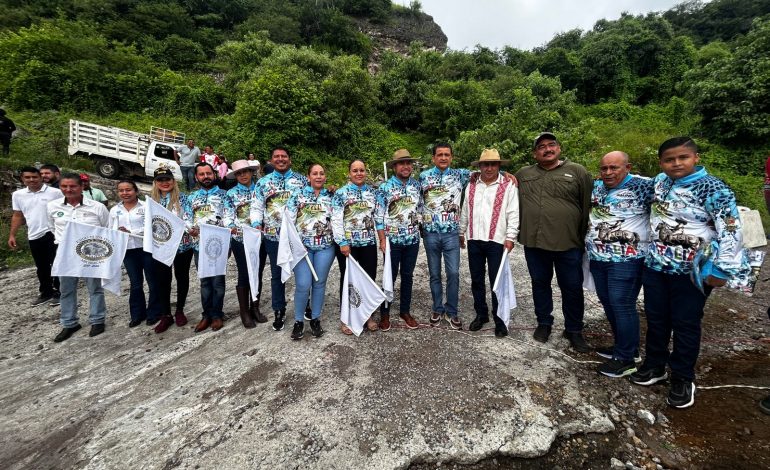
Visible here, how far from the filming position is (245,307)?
4.31 metres

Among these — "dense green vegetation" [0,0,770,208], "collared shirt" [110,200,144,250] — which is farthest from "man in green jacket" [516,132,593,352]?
"dense green vegetation" [0,0,770,208]

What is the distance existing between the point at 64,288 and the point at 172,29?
32143 millimetres

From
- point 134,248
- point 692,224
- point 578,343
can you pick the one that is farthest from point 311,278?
point 692,224

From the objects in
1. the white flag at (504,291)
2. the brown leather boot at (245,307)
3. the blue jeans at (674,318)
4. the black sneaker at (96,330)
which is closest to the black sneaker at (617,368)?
the blue jeans at (674,318)

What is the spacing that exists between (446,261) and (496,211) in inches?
32.9

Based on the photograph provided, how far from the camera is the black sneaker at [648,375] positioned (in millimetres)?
2939

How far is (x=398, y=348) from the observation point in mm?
3564

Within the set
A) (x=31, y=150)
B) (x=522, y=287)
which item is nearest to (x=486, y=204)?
(x=522, y=287)

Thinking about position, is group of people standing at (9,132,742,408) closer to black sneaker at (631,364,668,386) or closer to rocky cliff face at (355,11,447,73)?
black sneaker at (631,364,668,386)

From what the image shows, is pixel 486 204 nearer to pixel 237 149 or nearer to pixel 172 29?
pixel 237 149

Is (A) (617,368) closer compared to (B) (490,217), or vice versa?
(A) (617,368)

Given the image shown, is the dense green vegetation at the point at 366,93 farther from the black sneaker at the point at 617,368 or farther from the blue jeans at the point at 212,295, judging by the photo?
the blue jeans at the point at 212,295

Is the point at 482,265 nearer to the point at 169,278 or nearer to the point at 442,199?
the point at 442,199

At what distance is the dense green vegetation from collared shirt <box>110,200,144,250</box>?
855cm
